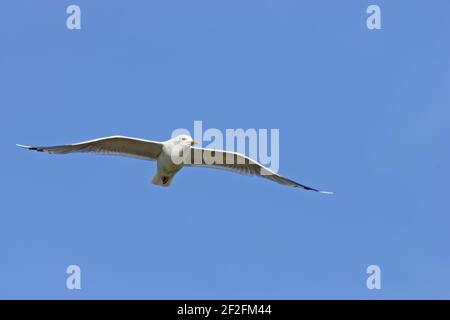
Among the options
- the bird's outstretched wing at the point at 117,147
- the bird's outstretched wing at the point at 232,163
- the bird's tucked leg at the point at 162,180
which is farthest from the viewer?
the bird's outstretched wing at the point at 232,163

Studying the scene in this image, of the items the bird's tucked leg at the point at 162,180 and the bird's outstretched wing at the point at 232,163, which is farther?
the bird's outstretched wing at the point at 232,163

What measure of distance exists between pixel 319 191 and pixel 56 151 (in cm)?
586

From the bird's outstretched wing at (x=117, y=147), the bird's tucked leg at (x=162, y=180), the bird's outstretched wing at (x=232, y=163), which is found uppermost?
the bird's outstretched wing at (x=117, y=147)

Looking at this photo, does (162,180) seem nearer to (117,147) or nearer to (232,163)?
(117,147)

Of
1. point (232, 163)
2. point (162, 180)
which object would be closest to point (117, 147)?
point (162, 180)

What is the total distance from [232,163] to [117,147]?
2542mm

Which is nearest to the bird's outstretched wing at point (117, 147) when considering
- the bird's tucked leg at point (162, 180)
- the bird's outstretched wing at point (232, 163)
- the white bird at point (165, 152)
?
the white bird at point (165, 152)

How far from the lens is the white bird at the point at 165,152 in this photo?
19.2 metres

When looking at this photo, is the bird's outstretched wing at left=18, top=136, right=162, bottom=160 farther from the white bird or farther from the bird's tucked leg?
the bird's tucked leg

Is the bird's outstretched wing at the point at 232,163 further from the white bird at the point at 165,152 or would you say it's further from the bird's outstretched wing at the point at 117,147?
the bird's outstretched wing at the point at 117,147
